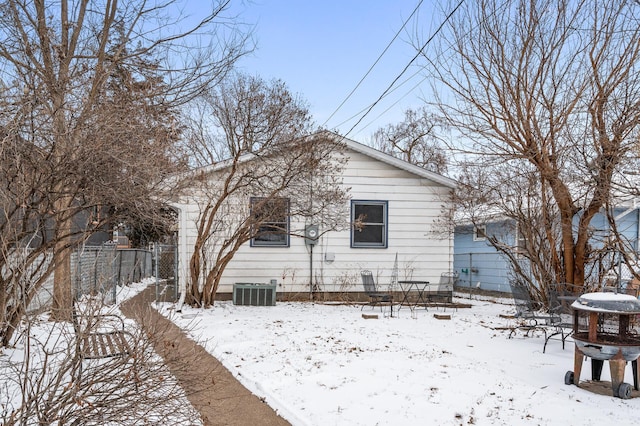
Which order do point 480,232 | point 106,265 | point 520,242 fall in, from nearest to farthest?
point 106,265
point 480,232
point 520,242

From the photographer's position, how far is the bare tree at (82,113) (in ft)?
16.1

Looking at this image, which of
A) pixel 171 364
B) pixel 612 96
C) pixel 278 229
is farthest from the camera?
pixel 278 229

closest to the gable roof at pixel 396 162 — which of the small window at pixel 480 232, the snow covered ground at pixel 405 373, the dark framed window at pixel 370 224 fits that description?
the dark framed window at pixel 370 224

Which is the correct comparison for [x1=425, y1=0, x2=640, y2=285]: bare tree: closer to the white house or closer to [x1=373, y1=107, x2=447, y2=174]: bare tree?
the white house

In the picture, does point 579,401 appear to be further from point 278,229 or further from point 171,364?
point 278,229

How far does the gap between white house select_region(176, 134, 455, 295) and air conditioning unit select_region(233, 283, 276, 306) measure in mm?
700

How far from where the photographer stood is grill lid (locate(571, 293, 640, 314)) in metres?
5.54

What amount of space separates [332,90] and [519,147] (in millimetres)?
7719

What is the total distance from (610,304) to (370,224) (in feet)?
28.5

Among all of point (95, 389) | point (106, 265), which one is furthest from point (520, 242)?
point (95, 389)

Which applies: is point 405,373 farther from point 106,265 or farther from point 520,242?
point 520,242

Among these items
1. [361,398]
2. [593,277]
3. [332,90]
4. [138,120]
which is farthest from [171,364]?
[332,90]

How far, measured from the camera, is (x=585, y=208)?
34.7 feet

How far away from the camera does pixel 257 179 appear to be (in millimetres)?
12086
